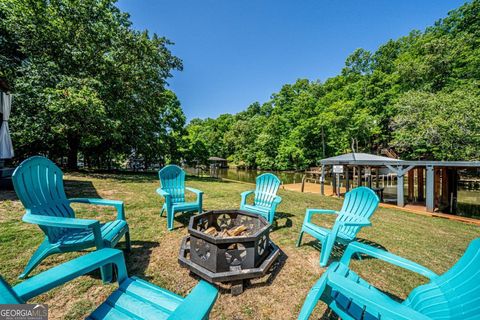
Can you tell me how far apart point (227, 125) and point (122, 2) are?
3484cm

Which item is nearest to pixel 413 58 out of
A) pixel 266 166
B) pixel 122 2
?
pixel 266 166

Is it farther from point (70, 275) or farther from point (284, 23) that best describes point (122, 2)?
point (70, 275)

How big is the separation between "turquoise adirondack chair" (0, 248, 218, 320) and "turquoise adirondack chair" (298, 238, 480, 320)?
807 millimetres

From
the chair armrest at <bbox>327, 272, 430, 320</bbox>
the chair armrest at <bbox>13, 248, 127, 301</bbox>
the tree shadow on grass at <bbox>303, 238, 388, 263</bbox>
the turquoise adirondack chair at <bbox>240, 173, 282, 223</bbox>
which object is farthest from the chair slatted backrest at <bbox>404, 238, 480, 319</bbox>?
the turquoise adirondack chair at <bbox>240, 173, 282, 223</bbox>

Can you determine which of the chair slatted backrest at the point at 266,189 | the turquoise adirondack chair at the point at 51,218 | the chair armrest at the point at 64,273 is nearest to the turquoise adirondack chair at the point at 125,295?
the chair armrest at the point at 64,273

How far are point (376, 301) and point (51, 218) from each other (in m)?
2.63

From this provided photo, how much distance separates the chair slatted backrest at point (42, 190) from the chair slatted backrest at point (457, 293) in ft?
10.4

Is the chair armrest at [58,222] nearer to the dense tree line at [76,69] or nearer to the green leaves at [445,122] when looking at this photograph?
the dense tree line at [76,69]

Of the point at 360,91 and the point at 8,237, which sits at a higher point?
the point at 360,91

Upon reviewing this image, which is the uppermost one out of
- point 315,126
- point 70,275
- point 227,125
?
point 227,125

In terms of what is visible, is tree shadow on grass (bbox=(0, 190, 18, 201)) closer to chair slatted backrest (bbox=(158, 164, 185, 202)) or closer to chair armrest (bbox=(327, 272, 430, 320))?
chair slatted backrest (bbox=(158, 164, 185, 202))

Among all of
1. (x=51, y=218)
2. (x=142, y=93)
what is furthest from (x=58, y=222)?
(x=142, y=93)

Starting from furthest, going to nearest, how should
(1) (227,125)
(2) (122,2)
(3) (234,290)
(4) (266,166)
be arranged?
(1) (227,125) < (4) (266,166) < (2) (122,2) < (3) (234,290)

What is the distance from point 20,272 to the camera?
7.18 ft
